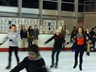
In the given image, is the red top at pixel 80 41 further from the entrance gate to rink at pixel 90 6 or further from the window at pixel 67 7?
the entrance gate to rink at pixel 90 6

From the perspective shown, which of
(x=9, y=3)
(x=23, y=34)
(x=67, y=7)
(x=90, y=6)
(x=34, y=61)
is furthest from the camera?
(x=90, y=6)

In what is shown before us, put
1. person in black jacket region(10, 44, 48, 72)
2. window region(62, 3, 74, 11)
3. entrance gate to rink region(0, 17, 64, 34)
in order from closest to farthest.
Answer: person in black jacket region(10, 44, 48, 72) → entrance gate to rink region(0, 17, 64, 34) → window region(62, 3, 74, 11)

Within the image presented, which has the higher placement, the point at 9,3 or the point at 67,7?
the point at 9,3

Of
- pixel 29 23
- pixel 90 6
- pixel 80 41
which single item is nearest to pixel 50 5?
pixel 29 23

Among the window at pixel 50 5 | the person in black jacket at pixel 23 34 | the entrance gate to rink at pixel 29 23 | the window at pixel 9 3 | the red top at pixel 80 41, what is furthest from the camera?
the window at pixel 50 5

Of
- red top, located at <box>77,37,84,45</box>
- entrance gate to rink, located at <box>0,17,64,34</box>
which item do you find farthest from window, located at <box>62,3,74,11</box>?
red top, located at <box>77,37,84,45</box>

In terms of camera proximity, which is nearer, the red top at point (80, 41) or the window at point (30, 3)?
the red top at point (80, 41)

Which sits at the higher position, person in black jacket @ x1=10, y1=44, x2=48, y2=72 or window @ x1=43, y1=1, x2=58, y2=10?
window @ x1=43, y1=1, x2=58, y2=10

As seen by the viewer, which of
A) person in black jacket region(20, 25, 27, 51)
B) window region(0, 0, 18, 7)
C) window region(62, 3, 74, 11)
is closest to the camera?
person in black jacket region(20, 25, 27, 51)

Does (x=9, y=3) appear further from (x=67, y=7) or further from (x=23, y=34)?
(x=67, y=7)

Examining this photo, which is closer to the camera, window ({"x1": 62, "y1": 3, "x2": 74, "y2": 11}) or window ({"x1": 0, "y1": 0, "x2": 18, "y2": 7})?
window ({"x1": 0, "y1": 0, "x2": 18, "y2": 7})

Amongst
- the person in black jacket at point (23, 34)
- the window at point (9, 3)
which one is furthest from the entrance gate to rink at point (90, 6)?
the person in black jacket at point (23, 34)

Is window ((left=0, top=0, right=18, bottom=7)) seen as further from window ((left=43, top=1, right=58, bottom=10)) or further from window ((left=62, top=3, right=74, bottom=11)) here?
window ((left=62, top=3, right=74, bottom=11))

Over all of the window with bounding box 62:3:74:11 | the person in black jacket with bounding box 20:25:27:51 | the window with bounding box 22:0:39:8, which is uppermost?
the window with bounding box 22:0:39:8
